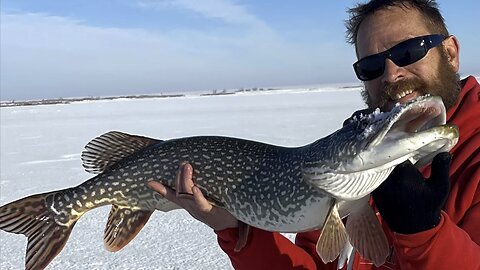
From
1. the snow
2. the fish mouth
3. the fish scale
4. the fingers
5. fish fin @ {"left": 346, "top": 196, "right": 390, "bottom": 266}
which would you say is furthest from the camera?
the snow

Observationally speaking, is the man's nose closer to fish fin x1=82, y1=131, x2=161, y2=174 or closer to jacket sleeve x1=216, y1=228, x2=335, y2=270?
jacket sleeve x1=216, y1=228, x2=335, y2=270

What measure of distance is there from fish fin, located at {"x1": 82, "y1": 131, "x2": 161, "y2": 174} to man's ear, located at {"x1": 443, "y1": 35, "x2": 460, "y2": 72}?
1505mm

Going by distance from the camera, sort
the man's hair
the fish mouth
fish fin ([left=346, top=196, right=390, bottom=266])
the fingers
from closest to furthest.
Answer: the fish mouth < fish fin ([left=346, top=196, right=390, bottom=266]) < the fingers < the man's hair

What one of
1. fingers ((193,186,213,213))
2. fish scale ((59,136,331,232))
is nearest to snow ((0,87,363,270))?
fish scale ((59,136,331,232))

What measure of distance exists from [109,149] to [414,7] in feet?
5.34

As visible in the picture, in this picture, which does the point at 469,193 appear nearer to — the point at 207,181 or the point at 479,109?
the point at 479,109

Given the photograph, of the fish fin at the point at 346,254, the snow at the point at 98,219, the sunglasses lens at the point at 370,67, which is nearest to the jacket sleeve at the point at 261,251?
the fish fin at the point at 346,254

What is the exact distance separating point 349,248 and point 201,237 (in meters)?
2.44

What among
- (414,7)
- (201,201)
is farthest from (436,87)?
(201,201)

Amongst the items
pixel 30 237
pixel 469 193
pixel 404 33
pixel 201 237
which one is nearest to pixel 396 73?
pixel 404 33

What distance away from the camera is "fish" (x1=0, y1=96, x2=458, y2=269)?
1.58m

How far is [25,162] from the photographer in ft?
29.0

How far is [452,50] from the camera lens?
2.51 meters

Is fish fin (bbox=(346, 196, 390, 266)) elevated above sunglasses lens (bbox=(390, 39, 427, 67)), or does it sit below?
below
